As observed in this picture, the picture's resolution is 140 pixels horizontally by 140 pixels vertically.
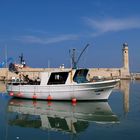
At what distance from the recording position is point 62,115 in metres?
17.0

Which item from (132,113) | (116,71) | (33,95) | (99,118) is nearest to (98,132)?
(99,118)

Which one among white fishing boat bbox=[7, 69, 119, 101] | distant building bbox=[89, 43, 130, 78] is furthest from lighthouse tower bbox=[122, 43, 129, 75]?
white fishing boat bbox=[7, 69, 119, 101]

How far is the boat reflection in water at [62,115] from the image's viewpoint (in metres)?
14.5

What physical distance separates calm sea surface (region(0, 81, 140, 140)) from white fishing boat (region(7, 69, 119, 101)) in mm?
823

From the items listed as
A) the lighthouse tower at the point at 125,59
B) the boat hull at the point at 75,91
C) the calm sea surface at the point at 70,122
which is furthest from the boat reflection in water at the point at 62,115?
the lighthouse tower at the point at 125,59

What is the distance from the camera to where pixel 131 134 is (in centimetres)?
1236

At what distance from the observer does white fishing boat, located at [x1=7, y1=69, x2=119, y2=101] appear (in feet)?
71.4

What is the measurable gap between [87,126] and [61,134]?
5.86ft

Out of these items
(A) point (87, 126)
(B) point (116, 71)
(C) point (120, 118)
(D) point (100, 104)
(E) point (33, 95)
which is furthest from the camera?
(B) point (116, 71)

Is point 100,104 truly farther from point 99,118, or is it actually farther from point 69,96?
point 99,118

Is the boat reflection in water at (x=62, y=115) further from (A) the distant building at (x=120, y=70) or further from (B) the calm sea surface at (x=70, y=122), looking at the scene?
(A) the distant building at (x=120, y=70)

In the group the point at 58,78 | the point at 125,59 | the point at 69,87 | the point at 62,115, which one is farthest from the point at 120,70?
the point at 62,115

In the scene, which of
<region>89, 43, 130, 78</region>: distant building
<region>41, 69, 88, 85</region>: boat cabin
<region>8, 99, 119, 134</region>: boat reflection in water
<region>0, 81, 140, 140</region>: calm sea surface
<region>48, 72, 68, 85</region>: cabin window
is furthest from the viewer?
<region>89, 43, 130, 78</region>: distant building

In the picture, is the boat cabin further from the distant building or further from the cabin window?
the distant building
